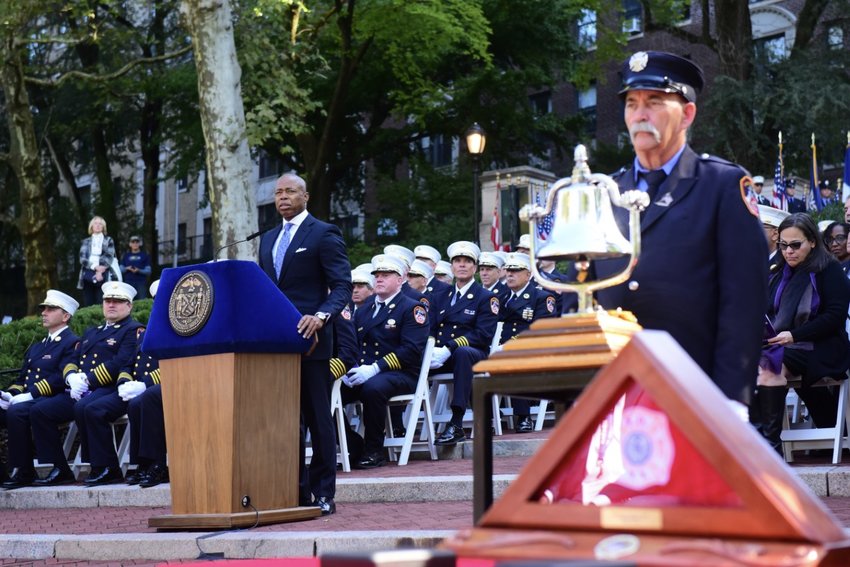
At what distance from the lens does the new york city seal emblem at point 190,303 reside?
7566 millimetres

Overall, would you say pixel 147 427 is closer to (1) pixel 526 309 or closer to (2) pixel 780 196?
(1) pixel 526 309

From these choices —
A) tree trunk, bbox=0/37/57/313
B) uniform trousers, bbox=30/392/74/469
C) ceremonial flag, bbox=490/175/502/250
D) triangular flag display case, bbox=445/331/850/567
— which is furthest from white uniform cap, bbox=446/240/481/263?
tree trunk, bbox=0/37/57/313

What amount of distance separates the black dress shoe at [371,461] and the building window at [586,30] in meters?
21.7

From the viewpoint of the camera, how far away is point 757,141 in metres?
29.2

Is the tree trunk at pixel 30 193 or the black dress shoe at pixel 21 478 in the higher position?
the tree trunk at pixel 30 193

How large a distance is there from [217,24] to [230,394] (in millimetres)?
10075

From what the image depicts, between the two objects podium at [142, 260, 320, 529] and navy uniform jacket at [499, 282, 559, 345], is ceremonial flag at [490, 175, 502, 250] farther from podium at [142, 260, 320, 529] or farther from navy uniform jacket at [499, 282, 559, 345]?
podium at [142, 260, 320, 529]

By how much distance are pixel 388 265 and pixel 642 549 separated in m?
10.1

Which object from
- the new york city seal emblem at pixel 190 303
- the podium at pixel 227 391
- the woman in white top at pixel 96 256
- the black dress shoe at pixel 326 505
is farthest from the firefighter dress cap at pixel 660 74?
the woman in white top at pixel 96 256

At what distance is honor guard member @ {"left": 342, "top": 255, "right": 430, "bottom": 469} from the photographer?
11.6 m

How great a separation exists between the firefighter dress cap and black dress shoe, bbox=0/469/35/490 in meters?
9.86

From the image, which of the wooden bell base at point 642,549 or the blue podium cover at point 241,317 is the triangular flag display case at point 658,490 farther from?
the blue podium cover at point 241,317

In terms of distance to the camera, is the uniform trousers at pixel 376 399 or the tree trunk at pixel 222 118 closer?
the uniform trousers at pixel 376 399

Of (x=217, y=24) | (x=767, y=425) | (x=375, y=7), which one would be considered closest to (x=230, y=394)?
(x=767, y=425)
